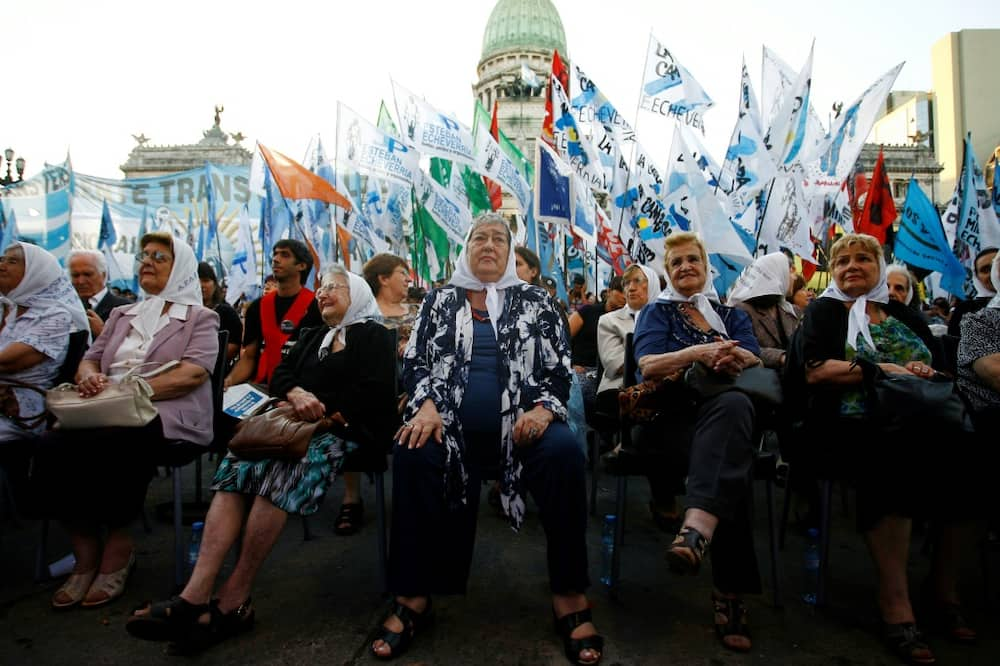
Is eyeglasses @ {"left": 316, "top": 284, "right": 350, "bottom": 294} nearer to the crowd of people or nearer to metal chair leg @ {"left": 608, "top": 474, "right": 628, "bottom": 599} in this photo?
the crowd of people

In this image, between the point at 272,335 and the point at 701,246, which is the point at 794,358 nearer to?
the point at 701,246

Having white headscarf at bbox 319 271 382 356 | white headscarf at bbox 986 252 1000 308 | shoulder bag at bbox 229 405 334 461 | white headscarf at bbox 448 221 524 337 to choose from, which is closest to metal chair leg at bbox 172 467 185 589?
shoulder bag at bbox 229 405 334 461

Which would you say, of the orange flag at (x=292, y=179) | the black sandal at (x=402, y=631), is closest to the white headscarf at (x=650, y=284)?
the black sandal at (x=402, y=631)

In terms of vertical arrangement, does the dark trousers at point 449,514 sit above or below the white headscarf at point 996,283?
below

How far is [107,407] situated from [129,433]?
0.17 meters

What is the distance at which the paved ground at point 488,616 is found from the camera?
7.78 ft

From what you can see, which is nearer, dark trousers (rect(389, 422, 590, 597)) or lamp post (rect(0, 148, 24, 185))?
dark trousers (rect(389, 422, 590, 597))

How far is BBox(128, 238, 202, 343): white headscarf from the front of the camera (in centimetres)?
325

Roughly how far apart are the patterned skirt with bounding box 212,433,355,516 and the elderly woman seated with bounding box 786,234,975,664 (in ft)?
7.62

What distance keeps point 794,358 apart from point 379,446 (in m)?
2.13

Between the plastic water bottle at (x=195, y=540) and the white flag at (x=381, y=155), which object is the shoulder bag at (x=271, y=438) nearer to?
the plastic water bottle at (x=195, y=540)

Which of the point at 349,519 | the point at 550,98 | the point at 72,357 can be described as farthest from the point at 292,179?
the point at 349,519

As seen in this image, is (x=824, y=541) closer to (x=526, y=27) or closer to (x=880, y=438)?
(x=880, y=438)

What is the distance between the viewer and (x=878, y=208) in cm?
945
